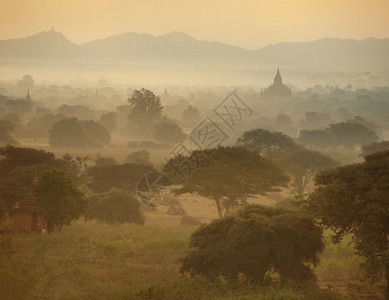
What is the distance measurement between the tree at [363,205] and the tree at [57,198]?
16.0 meters

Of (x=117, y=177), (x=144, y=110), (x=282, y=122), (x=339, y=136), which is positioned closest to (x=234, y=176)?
(x=117, y=177)

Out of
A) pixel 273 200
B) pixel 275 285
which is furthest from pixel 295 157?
pixel 275 285

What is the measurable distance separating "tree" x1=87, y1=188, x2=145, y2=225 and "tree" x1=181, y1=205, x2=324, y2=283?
49.5 feet

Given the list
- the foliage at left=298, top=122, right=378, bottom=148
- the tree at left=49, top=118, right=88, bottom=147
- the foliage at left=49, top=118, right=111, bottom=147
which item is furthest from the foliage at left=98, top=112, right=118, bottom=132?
the foliage at left=298, top=122, right=378, bottom=148

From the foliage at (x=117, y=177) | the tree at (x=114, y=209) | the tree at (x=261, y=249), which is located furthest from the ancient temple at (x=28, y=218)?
the tree at (x=261, y=249)

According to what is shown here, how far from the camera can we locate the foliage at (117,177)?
42.6 metres

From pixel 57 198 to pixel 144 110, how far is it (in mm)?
71146

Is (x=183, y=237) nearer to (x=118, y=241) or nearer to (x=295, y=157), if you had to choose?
(x=118, y=241)

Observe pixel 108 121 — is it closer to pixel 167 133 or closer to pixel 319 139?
pixel 167 133

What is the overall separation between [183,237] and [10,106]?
10910 cm

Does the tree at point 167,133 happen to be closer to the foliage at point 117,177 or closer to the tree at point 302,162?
the tree at point 302,162

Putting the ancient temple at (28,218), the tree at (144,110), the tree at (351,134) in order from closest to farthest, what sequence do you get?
1. the ancient temple at (28,218)
2. the tree at (351,134)
3. the tree at (144,110)

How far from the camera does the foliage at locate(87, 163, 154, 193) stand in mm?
42562

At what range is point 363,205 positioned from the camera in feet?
66.5
